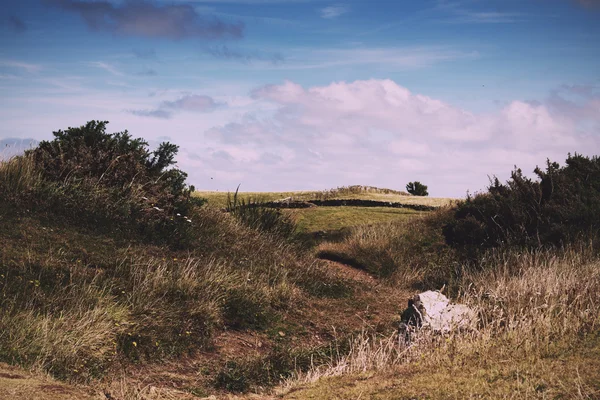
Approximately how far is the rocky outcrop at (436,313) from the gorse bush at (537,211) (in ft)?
17.6

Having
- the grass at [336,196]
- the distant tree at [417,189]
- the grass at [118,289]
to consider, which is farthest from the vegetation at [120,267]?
the distant tree at [417,189]

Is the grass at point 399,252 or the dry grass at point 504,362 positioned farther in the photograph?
the grass at point 399,252

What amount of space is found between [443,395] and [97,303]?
5.50 meters

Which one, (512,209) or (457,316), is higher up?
(512,209)

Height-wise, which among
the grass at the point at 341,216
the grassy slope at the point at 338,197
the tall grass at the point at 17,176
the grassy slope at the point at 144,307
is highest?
the grassy slope at the point at 338,197

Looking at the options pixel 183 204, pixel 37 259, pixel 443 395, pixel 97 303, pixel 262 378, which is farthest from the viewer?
pixel 183 204

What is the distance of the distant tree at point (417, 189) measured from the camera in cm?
4084

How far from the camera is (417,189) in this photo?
41.1 metres

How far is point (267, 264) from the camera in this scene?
1384 cm

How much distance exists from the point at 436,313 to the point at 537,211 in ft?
26.2

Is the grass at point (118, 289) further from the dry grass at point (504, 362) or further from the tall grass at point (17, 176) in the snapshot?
the dry grass at point (504, 362)

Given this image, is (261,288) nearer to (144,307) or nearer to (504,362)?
(144,307)

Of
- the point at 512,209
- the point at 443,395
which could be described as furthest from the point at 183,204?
the point at 443,395

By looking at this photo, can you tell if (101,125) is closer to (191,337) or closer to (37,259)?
(37,259)
